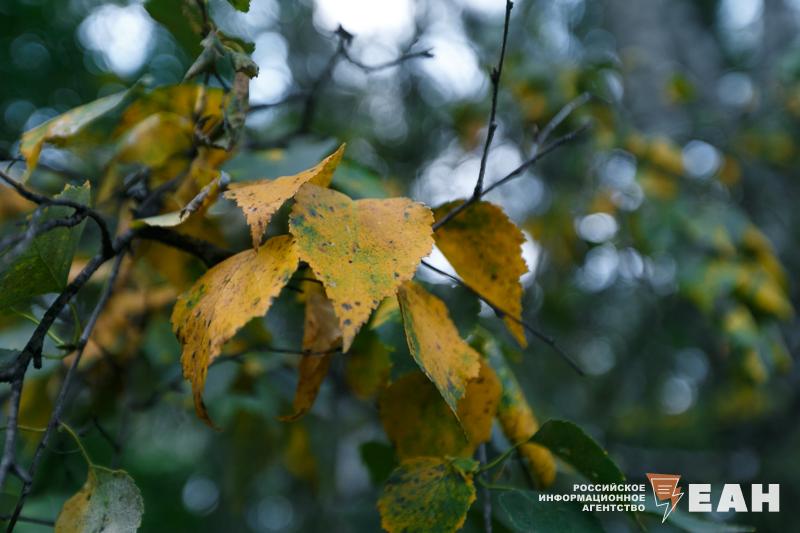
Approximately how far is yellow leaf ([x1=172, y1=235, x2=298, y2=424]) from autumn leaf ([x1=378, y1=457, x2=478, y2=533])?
168mm

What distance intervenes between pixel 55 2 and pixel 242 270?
2.21 meters

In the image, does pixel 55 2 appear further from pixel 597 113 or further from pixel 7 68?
pixel 597 113

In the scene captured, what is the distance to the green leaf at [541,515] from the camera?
1.59 feet

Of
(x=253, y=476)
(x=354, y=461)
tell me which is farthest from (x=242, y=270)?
(x=354, y=461)

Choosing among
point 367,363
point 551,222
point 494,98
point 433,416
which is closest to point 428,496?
point 433,416

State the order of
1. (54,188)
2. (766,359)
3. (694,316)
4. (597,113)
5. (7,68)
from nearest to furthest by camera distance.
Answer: (54,188) < (766,359) < (597,113) < (694,316) < (7,68)

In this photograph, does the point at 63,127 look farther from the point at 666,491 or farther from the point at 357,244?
→ the point at 666,491

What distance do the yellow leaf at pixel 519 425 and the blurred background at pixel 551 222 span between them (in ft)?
0.13

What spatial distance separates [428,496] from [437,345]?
12cm

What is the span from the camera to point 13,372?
1.37 feet

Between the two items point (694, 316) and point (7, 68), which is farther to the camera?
point (7, 68)

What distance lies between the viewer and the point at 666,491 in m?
0.59

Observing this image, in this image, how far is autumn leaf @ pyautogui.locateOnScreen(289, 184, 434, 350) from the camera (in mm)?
359

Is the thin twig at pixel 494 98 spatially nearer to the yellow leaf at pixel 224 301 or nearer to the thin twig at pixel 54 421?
the yellow leaf at pixel 224 301
